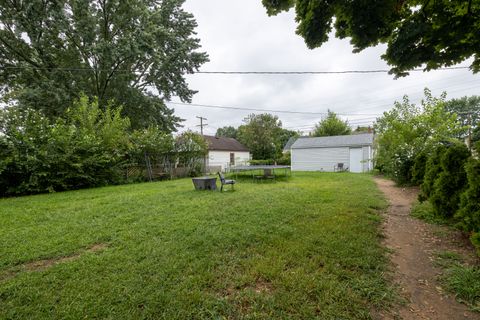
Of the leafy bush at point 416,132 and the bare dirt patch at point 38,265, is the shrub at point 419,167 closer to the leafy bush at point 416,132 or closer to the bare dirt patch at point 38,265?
the leafy bush at point 416,132

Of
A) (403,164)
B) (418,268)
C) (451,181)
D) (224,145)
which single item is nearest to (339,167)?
(403,164)

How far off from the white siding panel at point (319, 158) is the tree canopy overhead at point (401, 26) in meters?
15.3

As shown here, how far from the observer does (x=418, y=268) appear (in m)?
2.63

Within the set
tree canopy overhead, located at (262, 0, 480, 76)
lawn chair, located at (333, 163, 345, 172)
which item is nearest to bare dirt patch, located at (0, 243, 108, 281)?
tree canopy overhead, located at (262, 0, 480, 76)

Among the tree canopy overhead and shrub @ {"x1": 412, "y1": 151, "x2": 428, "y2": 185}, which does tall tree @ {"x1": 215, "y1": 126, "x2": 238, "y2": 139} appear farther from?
the tree canopy overhead

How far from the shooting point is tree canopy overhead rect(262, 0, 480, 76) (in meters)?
3.03

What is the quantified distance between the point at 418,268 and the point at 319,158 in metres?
17.6

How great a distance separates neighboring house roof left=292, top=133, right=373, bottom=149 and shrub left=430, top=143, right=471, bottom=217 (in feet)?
49.2

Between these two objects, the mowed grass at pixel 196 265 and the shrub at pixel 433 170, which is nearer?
the mowed grass at pixel 196 265

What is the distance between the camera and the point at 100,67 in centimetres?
1239

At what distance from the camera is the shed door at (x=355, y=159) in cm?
1720

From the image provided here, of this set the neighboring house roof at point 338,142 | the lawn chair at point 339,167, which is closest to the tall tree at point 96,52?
the neighboring house roof at point 338,142

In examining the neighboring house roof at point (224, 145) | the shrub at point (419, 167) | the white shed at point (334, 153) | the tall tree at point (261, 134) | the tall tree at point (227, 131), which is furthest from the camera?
the tall tree at point (227, 131)

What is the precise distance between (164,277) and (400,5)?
516cm
